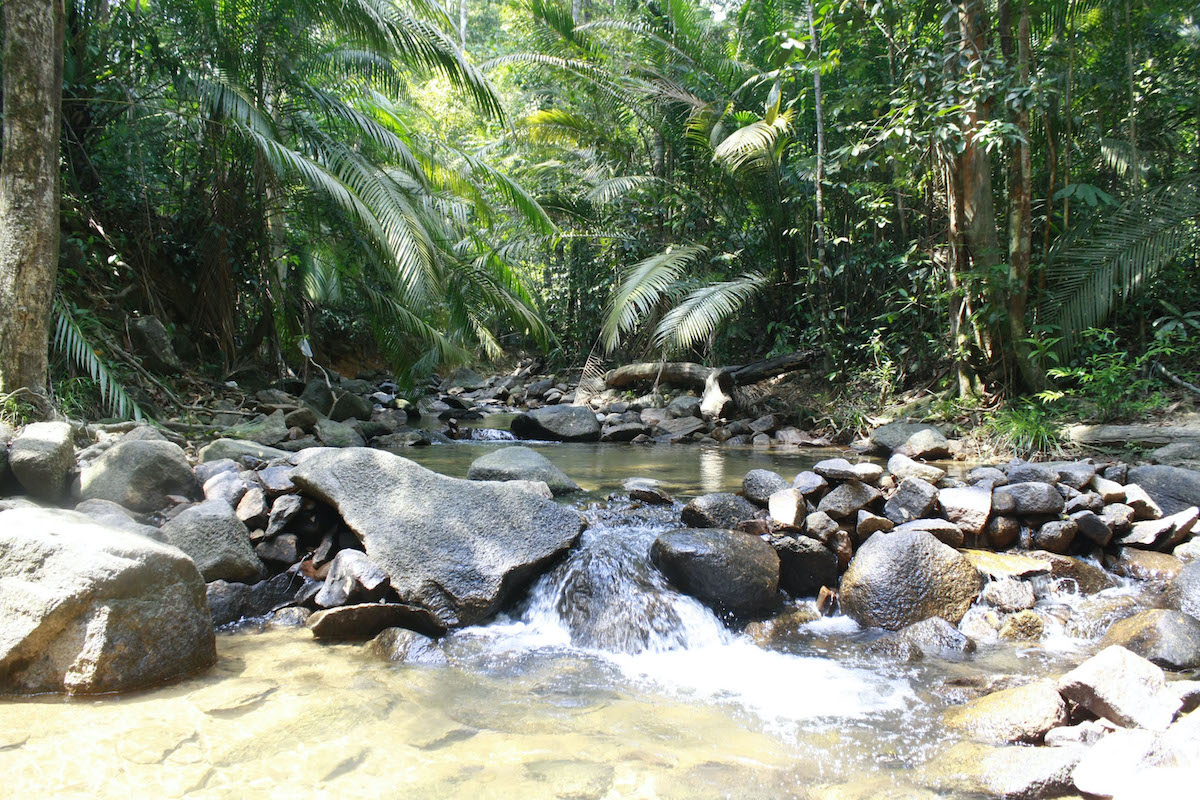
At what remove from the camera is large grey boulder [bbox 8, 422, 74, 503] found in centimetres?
365

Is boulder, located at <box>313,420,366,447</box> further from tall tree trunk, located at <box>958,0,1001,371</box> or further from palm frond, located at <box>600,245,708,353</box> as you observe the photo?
tall tree trunk, located at <box>958,0,1001,371</box>

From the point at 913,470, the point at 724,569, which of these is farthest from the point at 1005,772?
the point at 913,470

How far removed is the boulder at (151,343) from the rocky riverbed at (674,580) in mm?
2143

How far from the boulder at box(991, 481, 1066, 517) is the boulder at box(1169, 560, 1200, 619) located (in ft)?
2.43

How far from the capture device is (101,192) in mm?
6828

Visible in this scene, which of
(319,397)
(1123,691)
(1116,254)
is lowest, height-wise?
(1123,691)

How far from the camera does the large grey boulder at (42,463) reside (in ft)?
12.0

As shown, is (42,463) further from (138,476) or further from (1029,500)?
(1029,500)

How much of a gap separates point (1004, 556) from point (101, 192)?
8.04 meters

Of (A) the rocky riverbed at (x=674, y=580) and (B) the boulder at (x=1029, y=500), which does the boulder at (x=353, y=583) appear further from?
(B) the boulder at (x=1029, y=500)

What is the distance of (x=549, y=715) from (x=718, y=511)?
1.94m

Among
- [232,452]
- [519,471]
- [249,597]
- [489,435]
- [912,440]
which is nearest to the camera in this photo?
[249,597]

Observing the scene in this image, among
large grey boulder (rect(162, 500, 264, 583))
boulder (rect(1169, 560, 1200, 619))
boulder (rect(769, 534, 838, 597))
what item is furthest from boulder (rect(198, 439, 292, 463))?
boulder (rect(1169, 560, 1200, 619))

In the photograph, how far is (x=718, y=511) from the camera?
421cm
